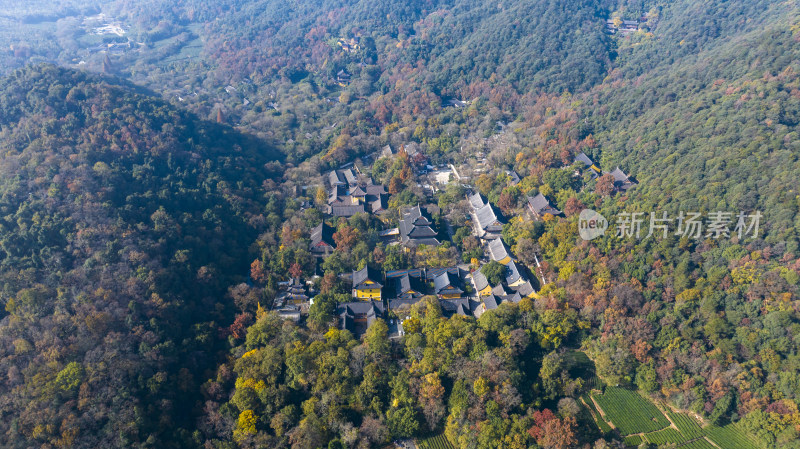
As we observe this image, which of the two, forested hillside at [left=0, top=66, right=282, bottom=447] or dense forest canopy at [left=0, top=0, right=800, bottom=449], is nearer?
forested hillside at [left=0, top=66, right=282, bottom=447]

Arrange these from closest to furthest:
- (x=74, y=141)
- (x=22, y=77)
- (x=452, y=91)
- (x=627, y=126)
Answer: (x=74, y=141), (x=22, y=77), (x=627, y=126), (x=452, y=91)

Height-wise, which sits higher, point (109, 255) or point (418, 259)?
point (109, 255)

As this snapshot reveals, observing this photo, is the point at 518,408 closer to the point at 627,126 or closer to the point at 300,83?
the point at 627,126

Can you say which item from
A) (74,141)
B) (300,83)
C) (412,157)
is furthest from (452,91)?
(74,141)

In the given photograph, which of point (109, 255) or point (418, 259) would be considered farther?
point (418, 259)
